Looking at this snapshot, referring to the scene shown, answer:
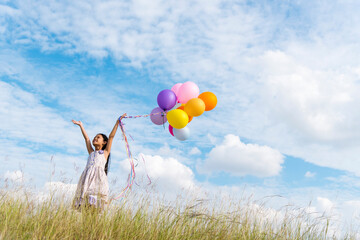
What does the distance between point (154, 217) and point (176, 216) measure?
305 millimetres

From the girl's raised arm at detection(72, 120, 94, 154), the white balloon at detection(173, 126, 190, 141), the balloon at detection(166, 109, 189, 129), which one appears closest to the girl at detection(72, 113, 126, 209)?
the girl's raised arm at detection(72, 120, 94, 154)

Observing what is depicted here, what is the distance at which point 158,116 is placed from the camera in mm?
6230

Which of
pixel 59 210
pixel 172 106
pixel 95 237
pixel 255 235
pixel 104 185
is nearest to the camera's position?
pixel 95 237

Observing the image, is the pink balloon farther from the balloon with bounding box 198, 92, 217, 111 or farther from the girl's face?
the girl's face

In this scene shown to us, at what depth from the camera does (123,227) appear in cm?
438

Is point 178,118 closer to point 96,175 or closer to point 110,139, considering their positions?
point 110,139

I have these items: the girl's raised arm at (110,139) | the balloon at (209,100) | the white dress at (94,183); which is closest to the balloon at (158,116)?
the girl's raised arm at (110,139)

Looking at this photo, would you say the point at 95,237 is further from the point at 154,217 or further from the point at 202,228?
the point at 202,228

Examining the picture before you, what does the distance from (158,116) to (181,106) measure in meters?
0.49

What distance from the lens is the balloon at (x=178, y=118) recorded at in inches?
227

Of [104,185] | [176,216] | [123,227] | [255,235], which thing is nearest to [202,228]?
[176,216]

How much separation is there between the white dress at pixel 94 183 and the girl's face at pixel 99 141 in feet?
0.52

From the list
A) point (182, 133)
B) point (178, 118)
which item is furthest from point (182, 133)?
point (178, 118)

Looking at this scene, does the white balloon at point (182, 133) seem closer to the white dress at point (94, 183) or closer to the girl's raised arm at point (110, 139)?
the girl's raised arm at point (110, 139)
